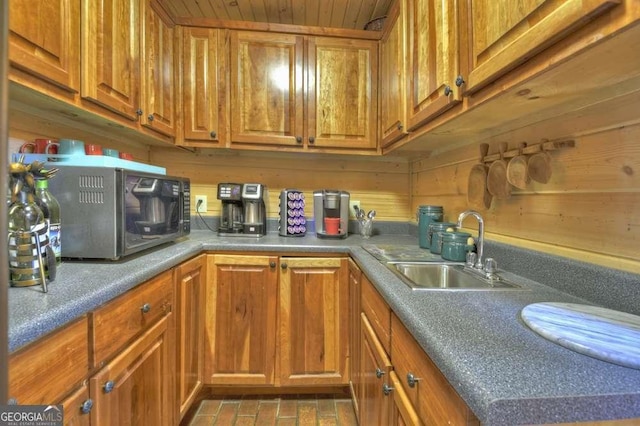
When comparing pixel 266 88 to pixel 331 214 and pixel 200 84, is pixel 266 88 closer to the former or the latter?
pixel 200 84

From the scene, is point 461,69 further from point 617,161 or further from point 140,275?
point 140,275

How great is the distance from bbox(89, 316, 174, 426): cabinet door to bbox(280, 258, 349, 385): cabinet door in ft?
1.91

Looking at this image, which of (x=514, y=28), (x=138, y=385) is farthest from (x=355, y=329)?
(x=514, y=28)

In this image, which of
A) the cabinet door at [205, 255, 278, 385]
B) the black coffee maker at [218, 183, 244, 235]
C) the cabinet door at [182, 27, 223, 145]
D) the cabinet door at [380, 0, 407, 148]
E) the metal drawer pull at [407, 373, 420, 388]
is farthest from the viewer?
the black coffee maker at [218, 183, 244, 235]

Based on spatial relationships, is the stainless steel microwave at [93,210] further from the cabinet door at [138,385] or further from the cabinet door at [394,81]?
the cabinet door at [394,81]

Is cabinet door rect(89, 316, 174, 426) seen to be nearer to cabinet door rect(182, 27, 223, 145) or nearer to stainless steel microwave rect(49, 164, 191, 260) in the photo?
stainless steel microwave rect(49, 164, 191, 260)

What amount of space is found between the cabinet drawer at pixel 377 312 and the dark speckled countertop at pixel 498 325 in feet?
0.26

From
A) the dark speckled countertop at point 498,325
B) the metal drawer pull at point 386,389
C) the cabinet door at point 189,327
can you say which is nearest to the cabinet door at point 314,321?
the cabinet door at point 189,327

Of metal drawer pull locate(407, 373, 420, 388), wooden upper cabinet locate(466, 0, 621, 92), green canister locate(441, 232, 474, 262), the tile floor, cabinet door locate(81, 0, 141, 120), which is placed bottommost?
the tile floor

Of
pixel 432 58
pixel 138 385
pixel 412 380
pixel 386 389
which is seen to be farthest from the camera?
pixel 432 58

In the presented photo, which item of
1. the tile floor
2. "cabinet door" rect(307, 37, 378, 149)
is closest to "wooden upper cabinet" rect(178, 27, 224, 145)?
"cabinet door" rect(307, 37, 378, 149)

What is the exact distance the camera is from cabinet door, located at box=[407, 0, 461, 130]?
1.00 m

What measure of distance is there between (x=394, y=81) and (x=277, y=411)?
6.17 ft

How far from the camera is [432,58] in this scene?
115 cm
